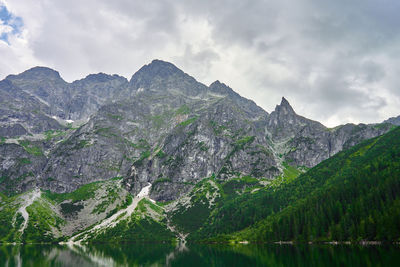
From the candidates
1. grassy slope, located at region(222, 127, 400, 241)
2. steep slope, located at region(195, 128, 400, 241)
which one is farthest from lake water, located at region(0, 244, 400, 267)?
grassy slope, located at region(222, 127, 400, 241)

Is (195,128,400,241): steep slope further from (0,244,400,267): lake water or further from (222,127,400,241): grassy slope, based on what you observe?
(0,244,400,267): lake water

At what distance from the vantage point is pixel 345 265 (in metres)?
54.4

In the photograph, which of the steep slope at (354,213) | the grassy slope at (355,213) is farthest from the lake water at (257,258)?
the grassy slope at (355,213)

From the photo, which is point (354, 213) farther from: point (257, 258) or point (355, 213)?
point (257, 258)

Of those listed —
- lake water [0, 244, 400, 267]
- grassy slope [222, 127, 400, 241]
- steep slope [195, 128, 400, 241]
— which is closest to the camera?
lake water [0, 244, 400, 267]

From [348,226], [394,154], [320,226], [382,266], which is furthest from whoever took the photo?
[394,154]

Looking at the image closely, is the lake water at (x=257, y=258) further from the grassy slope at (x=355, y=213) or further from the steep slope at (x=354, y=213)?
the grassy slope at (x=355, y=213)

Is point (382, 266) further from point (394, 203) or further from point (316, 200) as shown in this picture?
point (316, 200)

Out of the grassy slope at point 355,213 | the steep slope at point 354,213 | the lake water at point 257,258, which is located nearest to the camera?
the lake water at point 257,258

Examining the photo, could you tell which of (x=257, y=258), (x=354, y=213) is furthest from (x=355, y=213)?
(x=257, y=258)

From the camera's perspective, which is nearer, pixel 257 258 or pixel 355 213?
pixel 257 258

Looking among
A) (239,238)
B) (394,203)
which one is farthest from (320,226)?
(239,238)

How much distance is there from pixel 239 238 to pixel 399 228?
365 feet

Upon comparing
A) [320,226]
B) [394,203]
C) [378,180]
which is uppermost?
[378,180]
